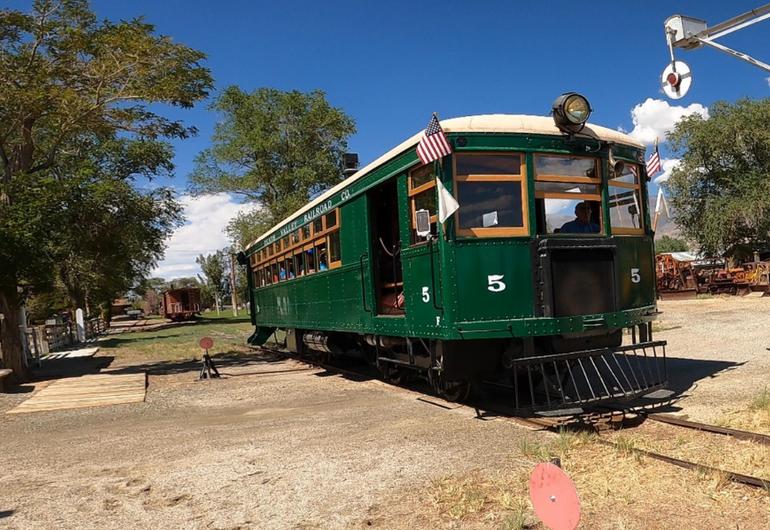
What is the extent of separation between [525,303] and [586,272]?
0.80 metres

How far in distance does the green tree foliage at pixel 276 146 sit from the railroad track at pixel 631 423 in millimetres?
28216

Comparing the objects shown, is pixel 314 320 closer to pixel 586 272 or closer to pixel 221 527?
pixel 586 272

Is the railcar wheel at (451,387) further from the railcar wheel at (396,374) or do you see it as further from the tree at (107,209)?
the tree at (107,209)

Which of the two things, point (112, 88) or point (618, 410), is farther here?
point (112, 88)

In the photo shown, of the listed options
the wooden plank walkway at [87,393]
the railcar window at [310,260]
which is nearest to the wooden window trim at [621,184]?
the railcar window at [310,260]

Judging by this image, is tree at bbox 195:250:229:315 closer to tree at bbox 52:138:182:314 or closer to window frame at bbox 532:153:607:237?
tree at bbox 52:138:182:314

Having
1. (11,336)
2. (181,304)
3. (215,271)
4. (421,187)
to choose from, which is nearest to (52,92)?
(11,336)

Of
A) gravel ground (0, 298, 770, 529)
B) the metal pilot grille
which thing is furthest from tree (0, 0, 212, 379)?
the metal pilot grille

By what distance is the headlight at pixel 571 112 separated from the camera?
6.74m

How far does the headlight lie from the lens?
674 centimetres

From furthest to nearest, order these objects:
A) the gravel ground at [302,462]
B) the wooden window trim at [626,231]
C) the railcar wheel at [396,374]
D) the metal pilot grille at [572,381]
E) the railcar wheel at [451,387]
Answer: the railcar wheel at [396,374]
the railcar wheel at [451,387]
the wooden window trim at [626,231]
the metal pilot grille at [572,381]
the gravel ground at [302,462]

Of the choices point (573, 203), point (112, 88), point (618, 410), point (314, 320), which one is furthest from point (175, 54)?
point (618, 410)

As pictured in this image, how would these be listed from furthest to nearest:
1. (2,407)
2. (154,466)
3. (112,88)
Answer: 1. (112,88)
2. (2,407)
3. (154,466)

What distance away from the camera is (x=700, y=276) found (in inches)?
1176
